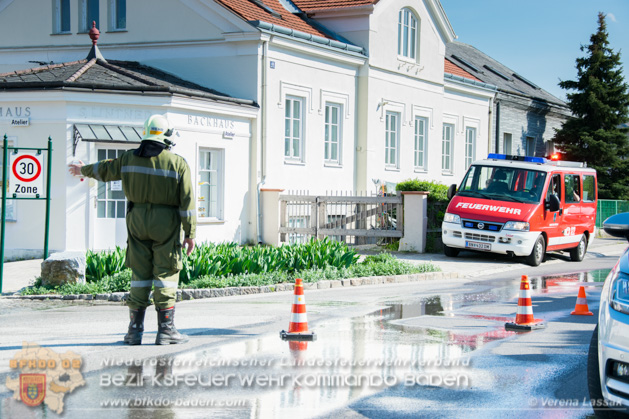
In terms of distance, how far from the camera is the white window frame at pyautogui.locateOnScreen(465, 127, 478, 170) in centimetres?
3250

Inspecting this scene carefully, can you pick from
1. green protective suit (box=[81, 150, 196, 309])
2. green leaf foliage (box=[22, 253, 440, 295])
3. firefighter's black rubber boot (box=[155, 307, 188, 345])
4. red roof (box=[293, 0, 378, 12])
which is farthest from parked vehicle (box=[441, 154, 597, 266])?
green protective suit (box=[81, 150, 196, 309])

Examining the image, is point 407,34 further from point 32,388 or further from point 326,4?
point 32,388

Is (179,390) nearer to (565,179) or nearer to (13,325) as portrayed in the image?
(13,325)

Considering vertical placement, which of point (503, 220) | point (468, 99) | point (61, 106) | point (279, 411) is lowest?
point (279, 411)

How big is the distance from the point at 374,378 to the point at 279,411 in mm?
1232

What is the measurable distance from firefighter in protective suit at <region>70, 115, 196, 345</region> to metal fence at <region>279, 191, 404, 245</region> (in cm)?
1283

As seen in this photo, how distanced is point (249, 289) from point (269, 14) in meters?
12.2

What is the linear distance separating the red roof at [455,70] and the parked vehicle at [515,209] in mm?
12415

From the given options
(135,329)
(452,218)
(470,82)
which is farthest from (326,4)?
(135,329)

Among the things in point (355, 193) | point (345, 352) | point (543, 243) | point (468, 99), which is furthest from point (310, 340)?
point (468, 99)

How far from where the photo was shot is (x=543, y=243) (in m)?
18.9

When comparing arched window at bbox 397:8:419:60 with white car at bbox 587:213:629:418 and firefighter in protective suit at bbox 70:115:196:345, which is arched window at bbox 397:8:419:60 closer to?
firefighter in protective suit at bbox 70:115:196:345

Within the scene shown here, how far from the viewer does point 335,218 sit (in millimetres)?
21078

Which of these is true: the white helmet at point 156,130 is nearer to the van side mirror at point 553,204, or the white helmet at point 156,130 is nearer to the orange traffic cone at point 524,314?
the orange traffic cone at point 524,314
